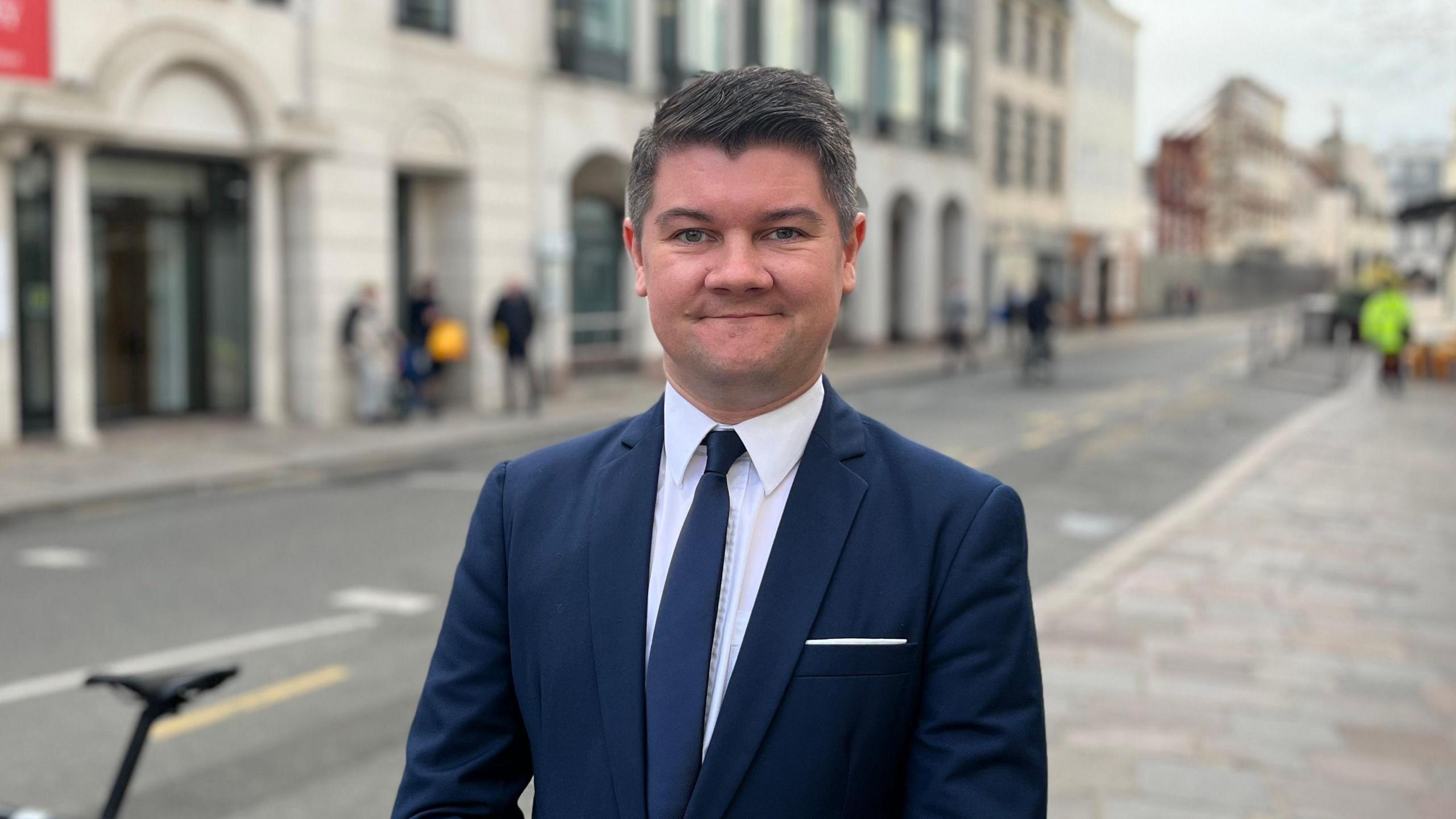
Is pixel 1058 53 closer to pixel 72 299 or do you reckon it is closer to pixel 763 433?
pixel 72 299

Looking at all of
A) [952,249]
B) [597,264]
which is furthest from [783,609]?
[952,249]

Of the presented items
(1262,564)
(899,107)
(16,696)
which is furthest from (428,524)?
(899,107)

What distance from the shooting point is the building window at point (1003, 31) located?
41125mm

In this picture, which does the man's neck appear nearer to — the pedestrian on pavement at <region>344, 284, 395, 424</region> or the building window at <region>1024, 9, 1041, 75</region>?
the pedestrian on pavement at <region>344, 284, 395, 424</region>

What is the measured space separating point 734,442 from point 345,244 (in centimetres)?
1671

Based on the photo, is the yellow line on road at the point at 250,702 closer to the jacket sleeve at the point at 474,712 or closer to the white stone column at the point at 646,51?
the jacket sleeve at the point at 474,712

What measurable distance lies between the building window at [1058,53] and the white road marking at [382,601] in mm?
41438

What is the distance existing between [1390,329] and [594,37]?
44.2 feet

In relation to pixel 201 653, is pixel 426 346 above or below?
above

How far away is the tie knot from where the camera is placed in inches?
70.0

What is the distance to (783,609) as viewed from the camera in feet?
5.61

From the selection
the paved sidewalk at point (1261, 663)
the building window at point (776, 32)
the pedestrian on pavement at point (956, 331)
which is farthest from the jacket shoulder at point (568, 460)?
the pedestrian on pavement at point (956, 331)

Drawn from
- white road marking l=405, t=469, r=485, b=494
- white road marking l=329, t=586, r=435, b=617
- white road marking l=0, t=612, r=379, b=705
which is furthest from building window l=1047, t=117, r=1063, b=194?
white road marking l=0, t=612, r=379, b=705

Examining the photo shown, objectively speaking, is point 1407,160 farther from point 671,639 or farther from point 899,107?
point 671,639
